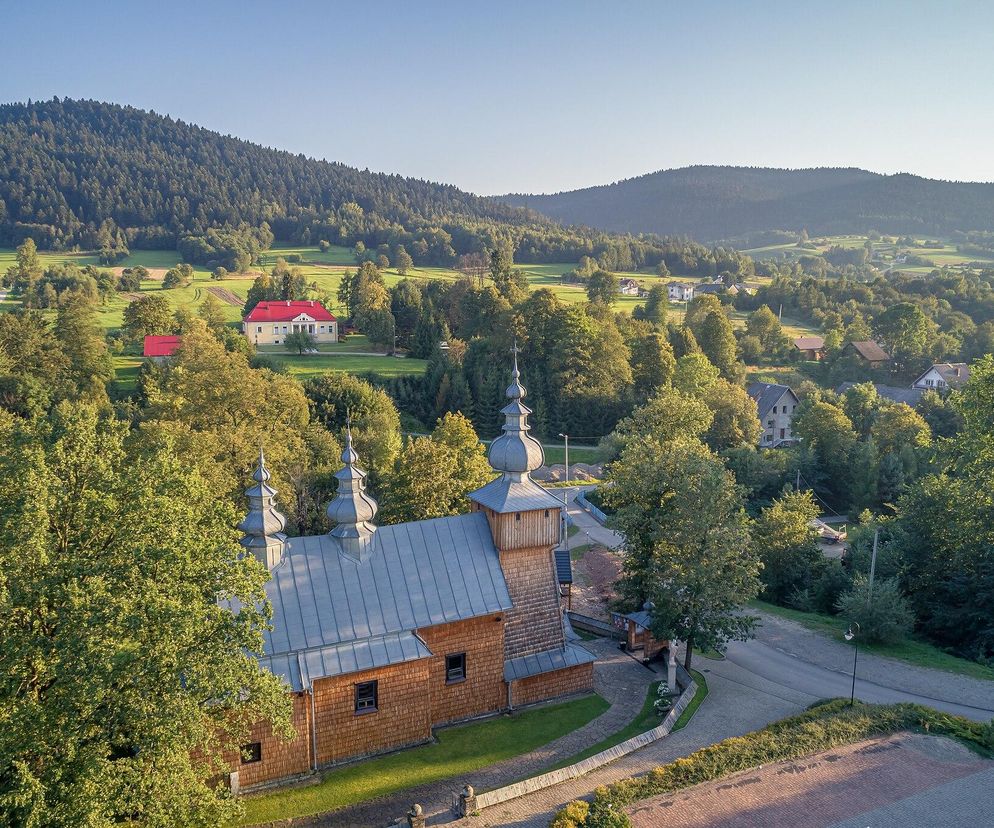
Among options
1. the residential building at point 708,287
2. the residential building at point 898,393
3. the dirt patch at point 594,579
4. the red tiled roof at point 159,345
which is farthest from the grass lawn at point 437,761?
the residential building at point 708,287

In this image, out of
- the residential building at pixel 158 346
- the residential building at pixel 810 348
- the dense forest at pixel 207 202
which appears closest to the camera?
the residential building at pixel 158 346

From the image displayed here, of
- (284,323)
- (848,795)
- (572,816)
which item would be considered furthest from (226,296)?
(848,795)

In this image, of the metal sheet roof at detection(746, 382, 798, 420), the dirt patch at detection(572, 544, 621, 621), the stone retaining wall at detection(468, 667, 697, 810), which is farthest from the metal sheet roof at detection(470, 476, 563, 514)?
the metal sheet roof at detection(746, 382, 798, 420)

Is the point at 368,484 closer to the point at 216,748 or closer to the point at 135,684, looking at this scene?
the point at 216,748

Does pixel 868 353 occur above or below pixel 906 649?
above

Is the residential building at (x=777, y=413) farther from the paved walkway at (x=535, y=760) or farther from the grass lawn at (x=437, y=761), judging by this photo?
the grass lawn at (x=437, y=761)

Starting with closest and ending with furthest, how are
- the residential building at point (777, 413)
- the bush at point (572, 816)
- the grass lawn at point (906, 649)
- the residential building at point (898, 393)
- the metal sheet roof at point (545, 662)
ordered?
the bush at point (572, 816), the metal sheet roof at point (545, 662), the grass lawn at point (906, 649), the residential building at point (777, 413), the residential building at point (898, 393)

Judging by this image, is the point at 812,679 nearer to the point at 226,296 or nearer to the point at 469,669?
the point at 469,669
